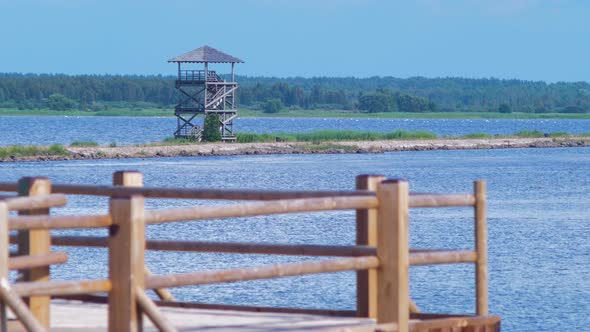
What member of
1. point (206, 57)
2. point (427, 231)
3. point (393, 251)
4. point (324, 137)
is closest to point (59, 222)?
point (393, 251)

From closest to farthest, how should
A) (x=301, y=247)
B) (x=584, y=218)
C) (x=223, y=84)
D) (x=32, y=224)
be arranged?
(x=32, y=224), (x=301, y=247), (x=584, y=218), (x=223, y=84)

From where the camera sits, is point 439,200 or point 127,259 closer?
point 127,259

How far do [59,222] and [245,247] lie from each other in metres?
2.33

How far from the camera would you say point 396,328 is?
887cm

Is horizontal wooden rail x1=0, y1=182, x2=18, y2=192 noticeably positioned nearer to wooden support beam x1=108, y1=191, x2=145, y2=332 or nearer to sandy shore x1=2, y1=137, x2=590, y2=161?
wooden support beam x1=108, y1=191, x2=145, y2=332

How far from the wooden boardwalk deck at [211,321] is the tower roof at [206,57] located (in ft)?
326

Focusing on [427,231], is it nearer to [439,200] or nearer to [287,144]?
[439,200]

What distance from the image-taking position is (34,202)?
314 inches

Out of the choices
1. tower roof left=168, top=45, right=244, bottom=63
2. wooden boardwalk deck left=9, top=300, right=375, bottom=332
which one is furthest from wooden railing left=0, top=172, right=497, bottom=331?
tower roof left=168, top=45, right=244, bottom=63

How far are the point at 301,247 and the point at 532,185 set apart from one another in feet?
235

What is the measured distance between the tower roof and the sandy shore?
284 inches

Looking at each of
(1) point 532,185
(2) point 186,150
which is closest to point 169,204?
(1) point 532,185

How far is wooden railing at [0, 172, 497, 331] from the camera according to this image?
7.40m

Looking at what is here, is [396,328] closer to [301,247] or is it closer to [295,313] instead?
[301,247]
